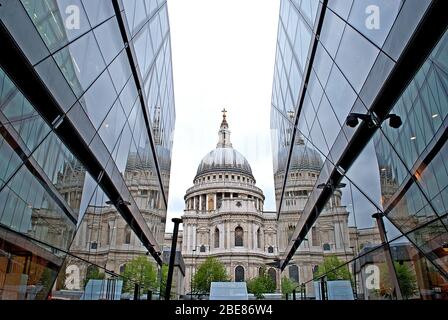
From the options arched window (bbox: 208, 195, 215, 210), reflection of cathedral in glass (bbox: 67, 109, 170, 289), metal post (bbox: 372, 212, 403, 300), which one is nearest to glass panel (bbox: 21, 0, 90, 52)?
reflection of cathedral in glass (bbox: 67, 109, 170, 289)

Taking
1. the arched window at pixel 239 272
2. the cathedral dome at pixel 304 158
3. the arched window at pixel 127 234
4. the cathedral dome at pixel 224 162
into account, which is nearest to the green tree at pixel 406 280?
the cathedral dome at pixel 304 158

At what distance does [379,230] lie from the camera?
8000 millimetres

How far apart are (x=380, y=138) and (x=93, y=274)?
854 cm

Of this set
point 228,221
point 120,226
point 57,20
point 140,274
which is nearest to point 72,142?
point 57,20

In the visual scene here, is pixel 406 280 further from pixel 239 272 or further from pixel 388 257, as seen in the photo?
pixel 239 272

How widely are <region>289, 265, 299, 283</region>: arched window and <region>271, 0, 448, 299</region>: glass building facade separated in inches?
263

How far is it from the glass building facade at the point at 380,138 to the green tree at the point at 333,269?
0.06 m

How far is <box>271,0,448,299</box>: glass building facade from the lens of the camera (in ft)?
18.0

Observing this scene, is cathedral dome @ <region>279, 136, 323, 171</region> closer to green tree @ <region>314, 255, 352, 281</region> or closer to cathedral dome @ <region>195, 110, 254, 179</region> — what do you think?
green tree @ <region>314, 255, 352, 281</region>

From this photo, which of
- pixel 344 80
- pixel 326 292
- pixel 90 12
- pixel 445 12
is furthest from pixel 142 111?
pixel 445 12

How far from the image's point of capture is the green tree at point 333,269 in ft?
36.8

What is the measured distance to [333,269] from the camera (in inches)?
495

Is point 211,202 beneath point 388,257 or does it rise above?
above
